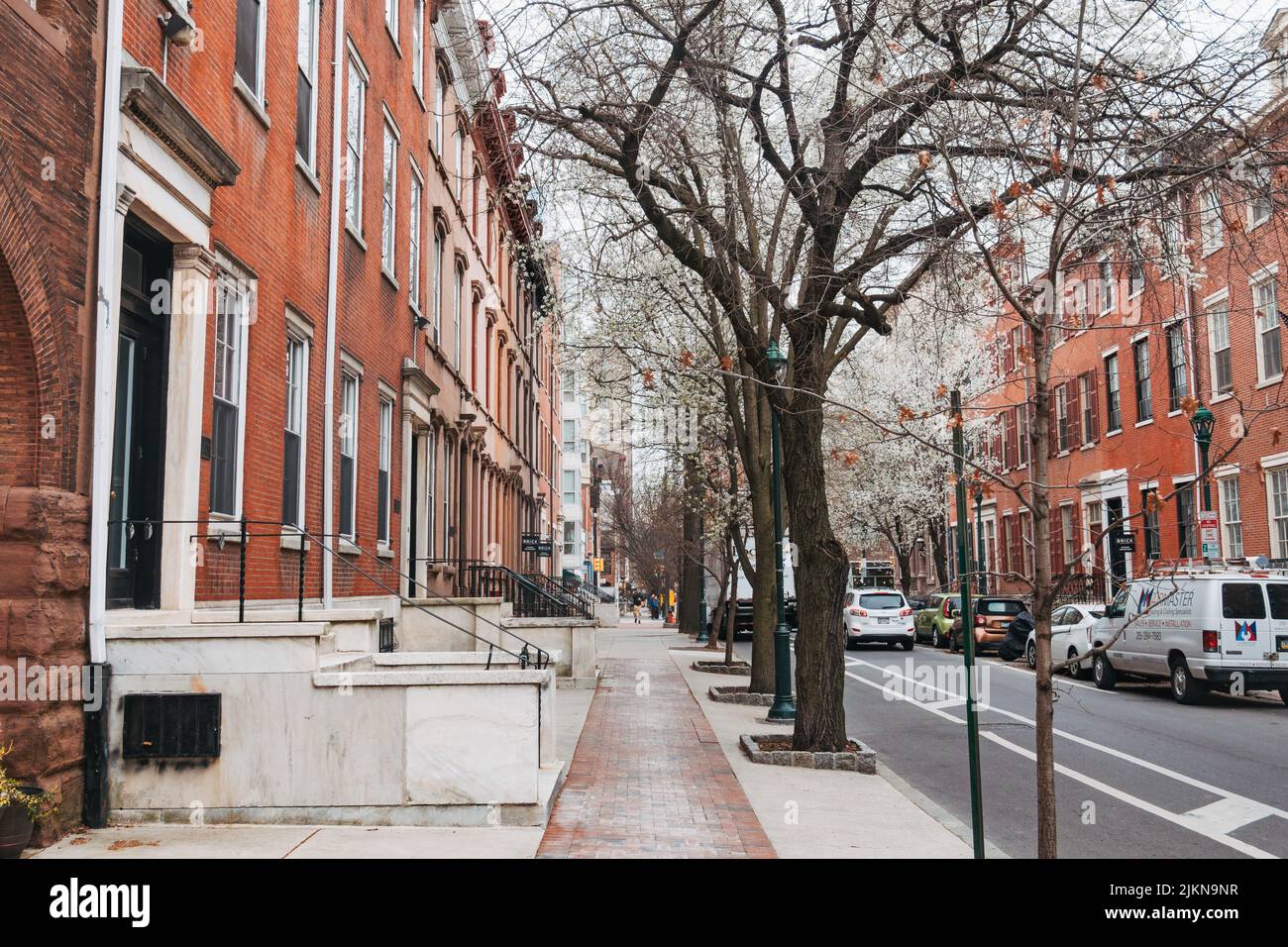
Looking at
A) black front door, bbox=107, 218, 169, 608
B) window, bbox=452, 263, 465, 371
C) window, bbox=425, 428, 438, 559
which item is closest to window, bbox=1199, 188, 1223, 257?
black front door, bbox=107, 218, 169, 608

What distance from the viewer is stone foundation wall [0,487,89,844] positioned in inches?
268

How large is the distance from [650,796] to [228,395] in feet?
16.5

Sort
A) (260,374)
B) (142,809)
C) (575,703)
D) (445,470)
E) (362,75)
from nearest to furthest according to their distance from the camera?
(142,809) → (260,374) → (362,75) → (575,703) → (445,470)

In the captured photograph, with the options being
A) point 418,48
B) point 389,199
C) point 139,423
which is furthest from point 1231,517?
point 139,423

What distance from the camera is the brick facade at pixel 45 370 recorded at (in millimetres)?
6840

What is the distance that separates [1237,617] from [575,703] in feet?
31.7

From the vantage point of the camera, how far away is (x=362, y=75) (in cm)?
1518

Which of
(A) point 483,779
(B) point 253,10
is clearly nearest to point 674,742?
(A) point 483,779

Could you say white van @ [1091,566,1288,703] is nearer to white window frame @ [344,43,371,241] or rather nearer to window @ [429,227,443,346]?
white window frame @ [344,43,371,241]

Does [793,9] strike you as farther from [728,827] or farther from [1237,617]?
[1237,617]

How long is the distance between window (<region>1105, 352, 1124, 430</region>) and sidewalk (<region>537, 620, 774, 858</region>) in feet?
74.5

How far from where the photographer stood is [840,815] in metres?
9.11

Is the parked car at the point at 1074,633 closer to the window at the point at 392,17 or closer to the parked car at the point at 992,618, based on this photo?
the parked car at the point at 992,618

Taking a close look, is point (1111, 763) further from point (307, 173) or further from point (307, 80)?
point (307, 80)
